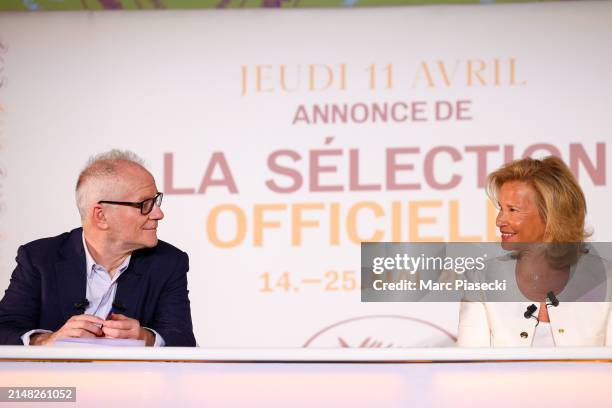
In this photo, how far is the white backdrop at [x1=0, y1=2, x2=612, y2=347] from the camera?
405 cm

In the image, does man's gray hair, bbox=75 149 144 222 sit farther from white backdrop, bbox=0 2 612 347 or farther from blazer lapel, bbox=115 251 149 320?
white backdrop, bbox=0 2 612 347

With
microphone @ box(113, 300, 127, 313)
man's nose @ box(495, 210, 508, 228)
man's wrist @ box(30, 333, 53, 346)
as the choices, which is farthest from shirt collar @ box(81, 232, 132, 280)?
man's nose @ box(495, 210, 508, 228)

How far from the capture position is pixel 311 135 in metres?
4.12

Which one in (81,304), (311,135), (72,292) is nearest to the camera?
(81,304)

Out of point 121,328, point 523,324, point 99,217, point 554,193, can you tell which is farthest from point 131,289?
point 554,193

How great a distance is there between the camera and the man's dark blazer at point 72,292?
2.99 meters

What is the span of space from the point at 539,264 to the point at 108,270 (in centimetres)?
163

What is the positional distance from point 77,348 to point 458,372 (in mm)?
898

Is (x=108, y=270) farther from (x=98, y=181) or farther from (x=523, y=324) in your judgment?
(x=523, y=324)

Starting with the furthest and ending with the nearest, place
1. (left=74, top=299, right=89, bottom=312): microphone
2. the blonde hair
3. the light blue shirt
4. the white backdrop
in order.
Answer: the white backdrop
the blonde hair
the light blue shirt
(left=74, top=299, right=89, bottom=312): microphone

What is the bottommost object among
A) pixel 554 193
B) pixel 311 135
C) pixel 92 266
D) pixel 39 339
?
pixel 39 339

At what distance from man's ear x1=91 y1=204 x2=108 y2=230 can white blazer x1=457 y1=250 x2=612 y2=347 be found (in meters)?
1.27

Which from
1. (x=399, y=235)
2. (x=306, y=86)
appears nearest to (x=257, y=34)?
(x=306, y=86)

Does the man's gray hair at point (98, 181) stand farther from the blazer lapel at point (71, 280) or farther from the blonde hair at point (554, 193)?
the blonde hair at point (554, 193)
